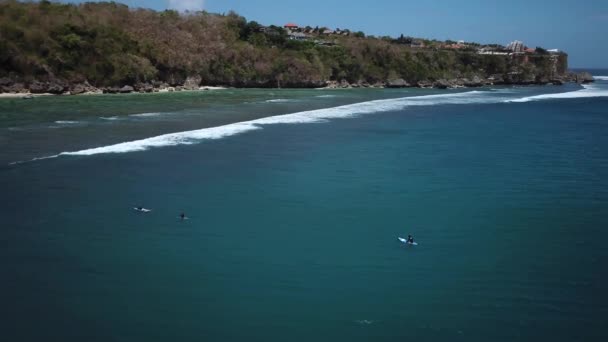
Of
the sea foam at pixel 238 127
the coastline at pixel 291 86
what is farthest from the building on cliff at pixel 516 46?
the sea foam at pixel 238 127

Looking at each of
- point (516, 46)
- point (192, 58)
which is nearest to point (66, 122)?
point (192, 58)

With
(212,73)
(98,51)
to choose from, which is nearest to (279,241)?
(98,51)

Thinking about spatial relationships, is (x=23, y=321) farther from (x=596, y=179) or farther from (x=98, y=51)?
(x=98, y=51)

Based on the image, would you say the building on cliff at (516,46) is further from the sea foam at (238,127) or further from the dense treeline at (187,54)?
the sea foam at (238,127)

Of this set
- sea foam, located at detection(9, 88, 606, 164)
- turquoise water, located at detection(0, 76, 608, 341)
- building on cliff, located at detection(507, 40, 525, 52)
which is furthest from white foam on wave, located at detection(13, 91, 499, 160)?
building on cliff, located at detection(507, 40, 525, 52)

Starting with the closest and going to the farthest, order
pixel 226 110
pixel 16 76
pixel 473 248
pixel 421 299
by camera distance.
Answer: pixel 421 299, pixel 473 248, pixel 226 110, pixel 16 76

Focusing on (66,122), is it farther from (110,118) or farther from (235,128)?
Result: (235,128)
